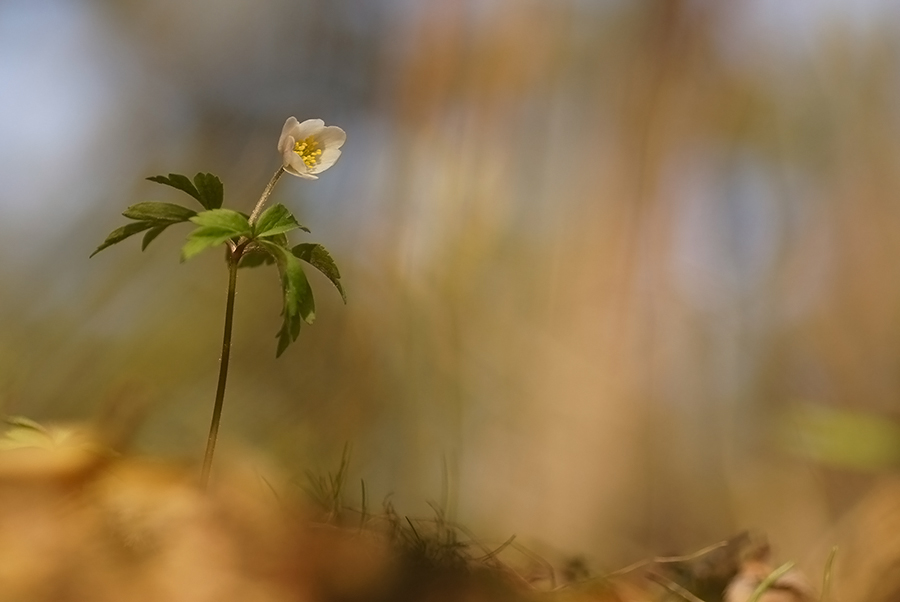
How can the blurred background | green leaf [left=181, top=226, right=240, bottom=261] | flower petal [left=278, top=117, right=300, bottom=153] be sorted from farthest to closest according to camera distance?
the blurred background → flower petal [left=278, top=117, right=300, bottom=153] → green leaf [left=181, top=226, right=240, bottom=261]

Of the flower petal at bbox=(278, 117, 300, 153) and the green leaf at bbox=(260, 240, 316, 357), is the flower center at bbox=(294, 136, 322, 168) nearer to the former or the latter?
the flower petal at bbox=(278, 117, 300, 153)

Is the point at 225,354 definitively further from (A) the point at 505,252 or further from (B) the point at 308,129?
(A) the point at 505,252

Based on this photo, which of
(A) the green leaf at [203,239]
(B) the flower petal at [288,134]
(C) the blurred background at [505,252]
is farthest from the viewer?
(C) the blurred background at [505,252]

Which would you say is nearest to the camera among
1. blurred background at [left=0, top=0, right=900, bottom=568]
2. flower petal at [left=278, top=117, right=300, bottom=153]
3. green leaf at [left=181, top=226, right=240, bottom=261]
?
green leaf at [left=181, top=226, right=240, bottom=261]

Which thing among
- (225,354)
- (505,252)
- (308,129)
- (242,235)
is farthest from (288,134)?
(505,252)

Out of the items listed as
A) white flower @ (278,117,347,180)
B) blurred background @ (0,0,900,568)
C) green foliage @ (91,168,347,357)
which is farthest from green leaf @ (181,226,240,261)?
blurred background @ (0,0,900,568)

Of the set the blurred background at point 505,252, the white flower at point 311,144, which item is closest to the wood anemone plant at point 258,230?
the white flower at point 311,144

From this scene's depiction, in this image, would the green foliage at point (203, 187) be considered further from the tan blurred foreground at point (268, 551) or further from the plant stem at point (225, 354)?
the tan blurred foreground at point (268, 551)
